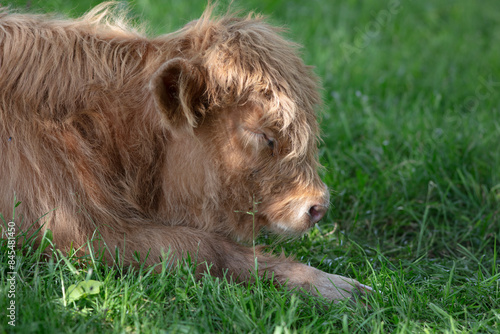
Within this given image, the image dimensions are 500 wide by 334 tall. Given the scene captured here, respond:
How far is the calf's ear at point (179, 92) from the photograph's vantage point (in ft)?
9.35

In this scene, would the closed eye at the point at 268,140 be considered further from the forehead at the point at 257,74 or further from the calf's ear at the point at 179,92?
the calf's ear at the point at 179,92

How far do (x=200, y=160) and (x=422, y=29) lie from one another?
5.56 metres

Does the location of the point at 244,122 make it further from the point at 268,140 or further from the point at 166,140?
the point at 166,140

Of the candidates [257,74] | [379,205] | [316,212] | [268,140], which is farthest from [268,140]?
[379,205]

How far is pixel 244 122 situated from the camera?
3053 mm

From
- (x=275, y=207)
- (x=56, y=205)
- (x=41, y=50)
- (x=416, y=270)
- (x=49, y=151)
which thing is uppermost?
(x=41, y=50)

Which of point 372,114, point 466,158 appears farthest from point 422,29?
point 466,158

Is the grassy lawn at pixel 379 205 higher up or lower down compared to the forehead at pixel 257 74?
lower down

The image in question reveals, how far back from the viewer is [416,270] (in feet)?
11.5

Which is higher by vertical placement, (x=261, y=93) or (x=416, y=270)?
(x=261, y=93)

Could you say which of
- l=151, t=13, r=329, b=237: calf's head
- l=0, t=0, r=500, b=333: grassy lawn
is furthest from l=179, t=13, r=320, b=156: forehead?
l=0, t=0, r=500, b=333: grassy lawn

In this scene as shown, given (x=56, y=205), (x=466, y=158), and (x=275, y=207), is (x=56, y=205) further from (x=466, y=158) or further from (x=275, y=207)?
(x=466, y=158)

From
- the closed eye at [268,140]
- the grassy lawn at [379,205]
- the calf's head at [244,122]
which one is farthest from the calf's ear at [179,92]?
the grassy lawn at [379,205]

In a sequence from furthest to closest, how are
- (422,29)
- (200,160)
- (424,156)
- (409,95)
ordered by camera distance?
(422,29) < (409,95) < (424,156) < (200,160)
